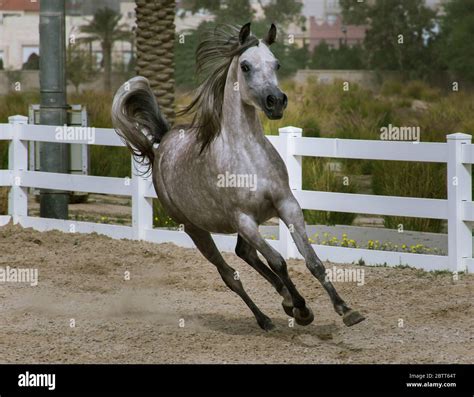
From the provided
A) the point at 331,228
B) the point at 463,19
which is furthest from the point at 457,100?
the point at 331,228

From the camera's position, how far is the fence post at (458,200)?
10344 mm

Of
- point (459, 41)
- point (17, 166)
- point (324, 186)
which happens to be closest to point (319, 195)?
point (324, 186)

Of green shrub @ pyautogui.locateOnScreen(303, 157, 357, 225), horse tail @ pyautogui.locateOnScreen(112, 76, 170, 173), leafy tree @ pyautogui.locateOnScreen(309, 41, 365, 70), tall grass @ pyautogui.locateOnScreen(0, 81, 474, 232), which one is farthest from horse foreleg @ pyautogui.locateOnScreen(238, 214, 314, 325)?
leafy tree @ pyautogui.locateOnScreen(309, 41, 365, 70)

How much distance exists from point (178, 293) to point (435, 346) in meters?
3.12

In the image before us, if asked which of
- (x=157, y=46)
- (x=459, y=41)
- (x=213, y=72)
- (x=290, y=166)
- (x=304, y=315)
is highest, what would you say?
(x=459, y=41)

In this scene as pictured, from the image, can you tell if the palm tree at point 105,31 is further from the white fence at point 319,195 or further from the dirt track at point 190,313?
the dirt track at point 190,313

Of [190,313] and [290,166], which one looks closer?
[190,313]

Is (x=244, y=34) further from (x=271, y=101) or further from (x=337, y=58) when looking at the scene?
(x=337, y=58)

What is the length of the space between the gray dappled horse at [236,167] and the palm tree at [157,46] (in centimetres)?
779

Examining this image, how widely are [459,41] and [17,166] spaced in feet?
87.3

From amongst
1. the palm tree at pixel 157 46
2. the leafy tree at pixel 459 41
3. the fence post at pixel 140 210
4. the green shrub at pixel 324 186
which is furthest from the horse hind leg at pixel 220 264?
the leafy tree at pixel 459 41

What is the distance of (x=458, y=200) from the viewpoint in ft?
33.9

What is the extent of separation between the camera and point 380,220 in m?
14.2

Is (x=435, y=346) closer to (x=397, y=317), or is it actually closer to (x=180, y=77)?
(x=397, y=317)
